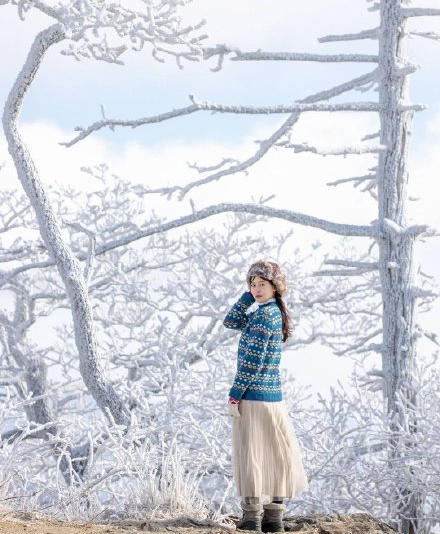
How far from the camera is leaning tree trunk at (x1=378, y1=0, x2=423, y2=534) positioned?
9555 millimetres

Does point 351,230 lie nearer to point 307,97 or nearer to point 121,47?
point 307,97

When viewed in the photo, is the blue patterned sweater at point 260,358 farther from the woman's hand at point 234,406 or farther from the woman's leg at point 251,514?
the woman's leg at point 251,514

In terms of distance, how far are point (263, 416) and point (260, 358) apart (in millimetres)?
415

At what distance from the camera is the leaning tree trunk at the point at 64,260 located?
8789mm

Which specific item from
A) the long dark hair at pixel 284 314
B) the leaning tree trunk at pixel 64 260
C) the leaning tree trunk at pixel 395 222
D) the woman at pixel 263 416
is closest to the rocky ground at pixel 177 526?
the woman at pixel 263 416

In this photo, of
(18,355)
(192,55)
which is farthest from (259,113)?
(18,355)

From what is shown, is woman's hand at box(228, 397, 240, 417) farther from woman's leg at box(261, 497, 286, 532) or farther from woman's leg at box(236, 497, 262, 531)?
woman's leg at box(261, 497, 286, 532)

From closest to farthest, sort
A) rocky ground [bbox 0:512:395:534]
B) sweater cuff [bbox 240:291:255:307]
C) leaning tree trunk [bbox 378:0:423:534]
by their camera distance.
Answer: rocky ground [bbox 0:512:395:534], sweater cuff [bbox 240:291:255:307], leaning tree trunk [bbox 378:0:423:534]

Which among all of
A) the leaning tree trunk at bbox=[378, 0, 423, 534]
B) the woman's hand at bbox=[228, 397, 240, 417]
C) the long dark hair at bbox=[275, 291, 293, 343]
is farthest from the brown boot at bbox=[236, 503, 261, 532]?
the leaning tree trunk at bbox=[378, 0, 423, 534]

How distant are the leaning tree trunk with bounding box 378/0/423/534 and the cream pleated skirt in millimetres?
3501

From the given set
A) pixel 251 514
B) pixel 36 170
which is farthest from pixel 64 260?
pixel 251 514

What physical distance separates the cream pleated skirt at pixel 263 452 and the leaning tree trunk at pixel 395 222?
350 centimetres

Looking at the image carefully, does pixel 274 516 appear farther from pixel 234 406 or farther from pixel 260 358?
pixel 260 358

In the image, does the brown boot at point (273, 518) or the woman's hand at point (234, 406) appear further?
the brown boot at point (273, 518)
